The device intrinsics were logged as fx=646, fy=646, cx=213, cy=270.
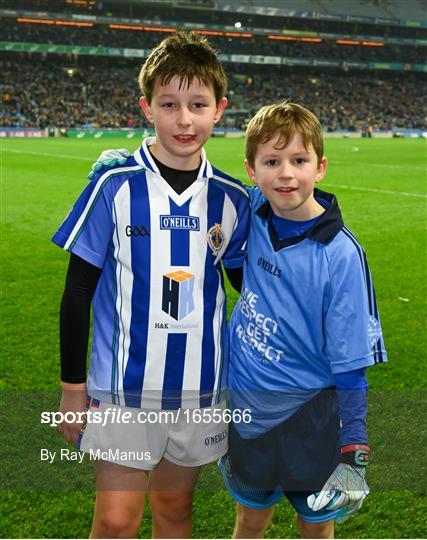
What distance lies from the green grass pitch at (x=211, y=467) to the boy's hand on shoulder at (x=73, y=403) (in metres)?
0.79

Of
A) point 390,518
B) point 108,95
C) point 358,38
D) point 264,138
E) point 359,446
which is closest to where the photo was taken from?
point 359,446

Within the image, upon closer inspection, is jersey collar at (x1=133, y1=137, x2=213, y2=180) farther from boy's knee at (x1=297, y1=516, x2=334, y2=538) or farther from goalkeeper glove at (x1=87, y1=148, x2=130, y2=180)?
boy's knee at (x1=297, y1=516, x2=334, y2=538)

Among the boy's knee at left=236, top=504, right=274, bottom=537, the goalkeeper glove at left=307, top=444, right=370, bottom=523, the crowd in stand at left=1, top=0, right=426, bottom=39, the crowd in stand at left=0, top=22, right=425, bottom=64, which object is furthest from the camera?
the crowd in stand at left=1, top=0, right=426, bottom=39

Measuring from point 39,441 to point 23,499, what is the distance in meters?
0.49

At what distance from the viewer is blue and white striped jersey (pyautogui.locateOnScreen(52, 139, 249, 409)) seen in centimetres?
200

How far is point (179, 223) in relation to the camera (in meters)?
2.03

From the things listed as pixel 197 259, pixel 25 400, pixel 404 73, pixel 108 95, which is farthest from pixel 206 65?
pixel 404 73

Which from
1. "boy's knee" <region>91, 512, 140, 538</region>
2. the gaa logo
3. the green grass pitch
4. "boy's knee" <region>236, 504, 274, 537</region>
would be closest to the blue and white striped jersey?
the gaa logo

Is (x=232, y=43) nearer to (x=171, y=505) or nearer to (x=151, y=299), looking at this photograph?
(x=151, y=299)

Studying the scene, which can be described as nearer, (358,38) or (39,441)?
(39,441)

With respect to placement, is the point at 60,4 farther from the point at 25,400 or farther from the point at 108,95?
the point at 25,400

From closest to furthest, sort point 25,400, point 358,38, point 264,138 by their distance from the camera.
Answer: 1. point 264,138
2. point 25,400
3. point 358,38

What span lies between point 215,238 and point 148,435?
0.65 metres

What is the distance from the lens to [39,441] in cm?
326
